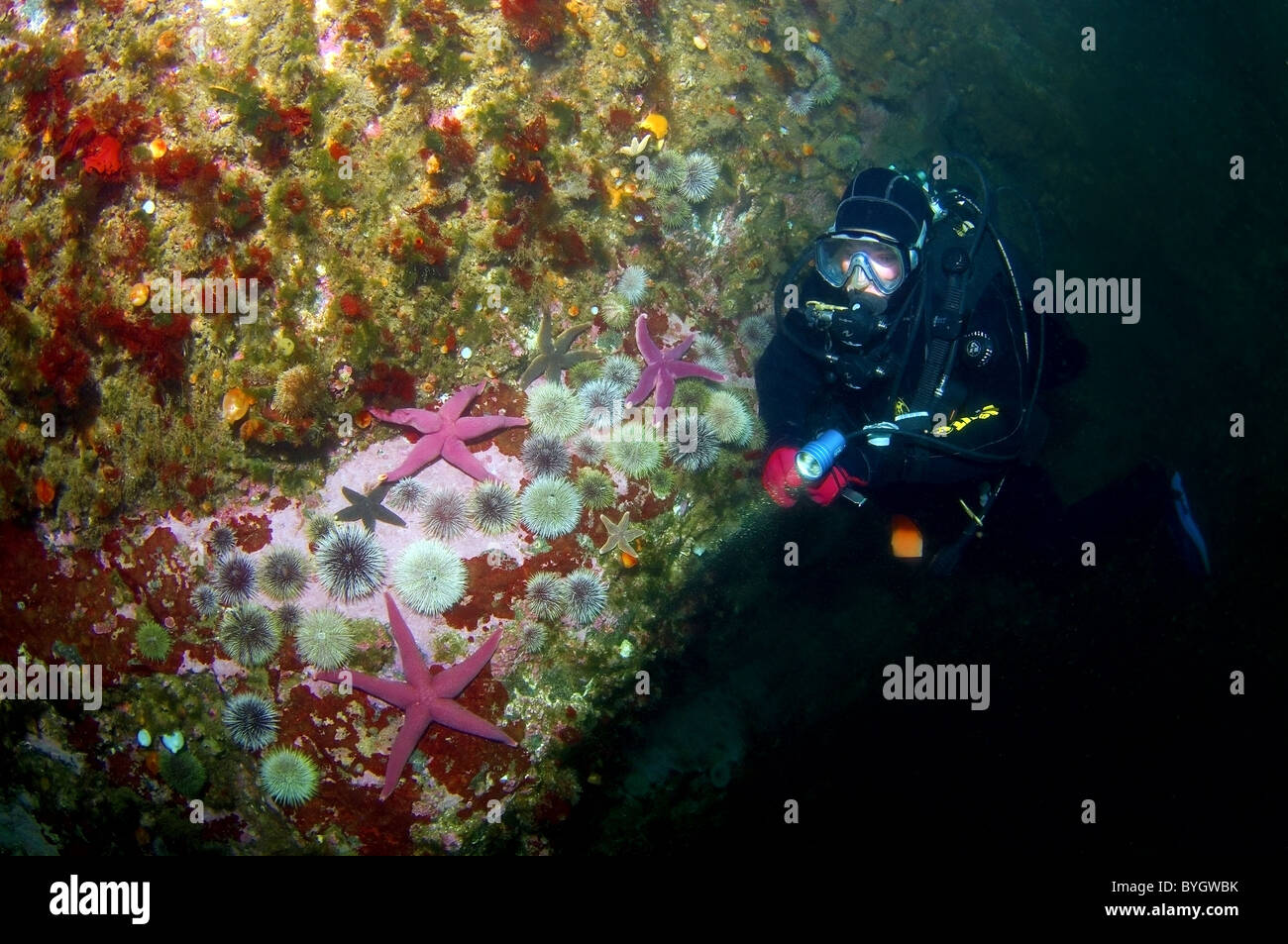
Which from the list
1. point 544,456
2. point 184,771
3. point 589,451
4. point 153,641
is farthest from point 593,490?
point 184,771

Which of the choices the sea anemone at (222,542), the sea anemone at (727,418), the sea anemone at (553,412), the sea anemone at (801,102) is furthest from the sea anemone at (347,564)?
the sea anemone at (801,102)

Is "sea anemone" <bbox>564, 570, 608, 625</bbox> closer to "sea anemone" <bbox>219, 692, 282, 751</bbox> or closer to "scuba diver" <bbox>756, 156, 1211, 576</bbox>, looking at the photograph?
"scuba diver" <bbox>756, 156, 1211, 576</bbox>

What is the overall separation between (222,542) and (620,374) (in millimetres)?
3175

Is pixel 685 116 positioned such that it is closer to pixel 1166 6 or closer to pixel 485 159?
pixel 485 159

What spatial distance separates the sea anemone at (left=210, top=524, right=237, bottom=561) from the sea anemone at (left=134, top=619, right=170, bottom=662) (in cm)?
72

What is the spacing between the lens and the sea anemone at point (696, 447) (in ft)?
15.6

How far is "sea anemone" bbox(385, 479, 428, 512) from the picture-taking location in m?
4.40

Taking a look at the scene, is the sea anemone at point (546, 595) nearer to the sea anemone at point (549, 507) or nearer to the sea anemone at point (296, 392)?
the sea anemone at point (549, 507)

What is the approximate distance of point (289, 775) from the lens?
4.20 m

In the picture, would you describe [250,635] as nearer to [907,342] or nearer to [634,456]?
[634,456]

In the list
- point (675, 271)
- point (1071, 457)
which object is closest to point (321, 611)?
point (675, 271)

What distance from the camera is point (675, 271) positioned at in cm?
549

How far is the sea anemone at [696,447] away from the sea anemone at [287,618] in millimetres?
2960
